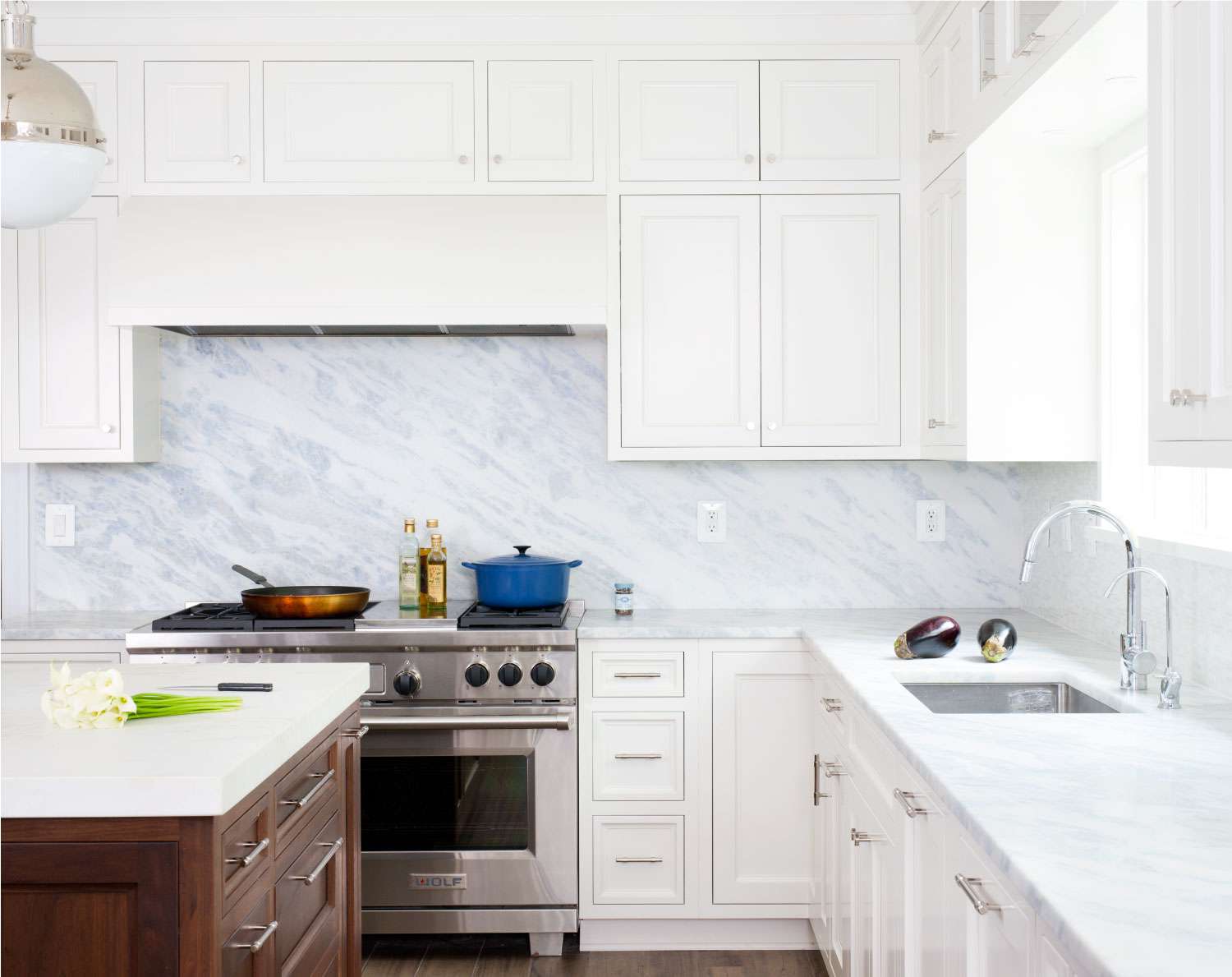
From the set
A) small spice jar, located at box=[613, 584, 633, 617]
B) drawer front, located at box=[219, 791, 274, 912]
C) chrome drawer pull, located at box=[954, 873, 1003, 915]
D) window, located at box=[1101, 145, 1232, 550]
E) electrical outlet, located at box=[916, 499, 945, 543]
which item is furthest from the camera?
electrical outlet, located at box=[916, 499, 945, 543]

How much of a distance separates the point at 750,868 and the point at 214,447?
2192 mm

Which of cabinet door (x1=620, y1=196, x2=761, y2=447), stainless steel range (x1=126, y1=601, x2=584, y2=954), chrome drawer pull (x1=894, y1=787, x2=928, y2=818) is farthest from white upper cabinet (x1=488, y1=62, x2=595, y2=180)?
chrome drawer pull (x1=894, y1=787, x2=928, y2=818)

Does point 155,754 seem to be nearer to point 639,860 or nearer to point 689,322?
point 639,860

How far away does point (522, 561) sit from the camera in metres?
3.33

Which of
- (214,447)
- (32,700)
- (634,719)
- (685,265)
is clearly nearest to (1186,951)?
(32,700)

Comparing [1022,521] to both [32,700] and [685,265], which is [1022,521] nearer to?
[685,265]

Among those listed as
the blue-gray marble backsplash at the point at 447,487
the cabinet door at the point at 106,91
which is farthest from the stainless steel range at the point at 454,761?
the cabinet door at the point at 106,91

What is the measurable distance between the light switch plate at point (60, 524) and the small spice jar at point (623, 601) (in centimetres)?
183

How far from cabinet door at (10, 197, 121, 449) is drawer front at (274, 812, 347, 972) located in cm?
182

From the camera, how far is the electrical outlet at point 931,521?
3.68 metres

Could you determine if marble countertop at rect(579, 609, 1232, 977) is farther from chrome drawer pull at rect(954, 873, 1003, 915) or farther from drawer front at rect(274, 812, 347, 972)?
drawer front at rect(274, 812, 347, 972)

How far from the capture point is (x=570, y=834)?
3186 millimetres

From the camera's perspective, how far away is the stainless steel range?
3156 mm

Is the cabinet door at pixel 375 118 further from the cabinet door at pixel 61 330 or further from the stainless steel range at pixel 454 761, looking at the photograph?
the stainless steel range at pixel 454 761
